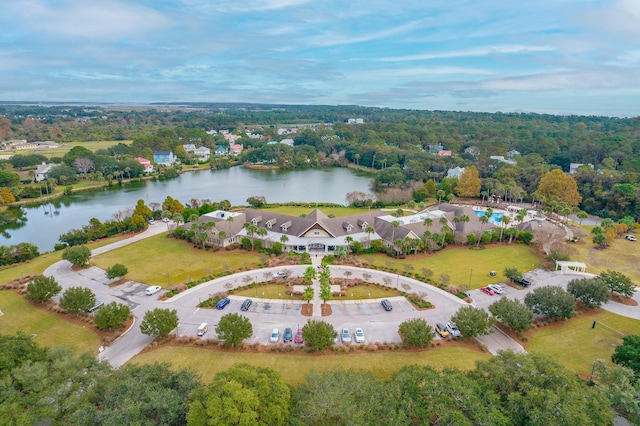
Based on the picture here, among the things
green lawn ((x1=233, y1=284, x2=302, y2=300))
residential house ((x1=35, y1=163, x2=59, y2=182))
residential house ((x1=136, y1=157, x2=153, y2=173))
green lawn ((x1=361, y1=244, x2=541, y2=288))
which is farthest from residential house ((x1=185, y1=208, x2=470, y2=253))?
residential house ((x1=136, y1=157, x2=153, y2=173))

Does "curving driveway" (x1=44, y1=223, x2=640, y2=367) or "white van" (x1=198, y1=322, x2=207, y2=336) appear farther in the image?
"curving driveway" (x1=44, y1=223, x2=640, y2=367)

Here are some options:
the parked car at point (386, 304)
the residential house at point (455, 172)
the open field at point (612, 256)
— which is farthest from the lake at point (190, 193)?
the parked car at point (386, 304)

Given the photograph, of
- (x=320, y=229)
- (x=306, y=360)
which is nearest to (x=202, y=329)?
(x=306, y=360)

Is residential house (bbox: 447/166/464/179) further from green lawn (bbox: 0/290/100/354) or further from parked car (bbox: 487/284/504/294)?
green lawn (bbox: 0/290/100/354)

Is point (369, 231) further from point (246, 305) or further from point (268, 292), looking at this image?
point (246, 305)

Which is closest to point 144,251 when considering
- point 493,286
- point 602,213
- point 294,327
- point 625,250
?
point 294,327
